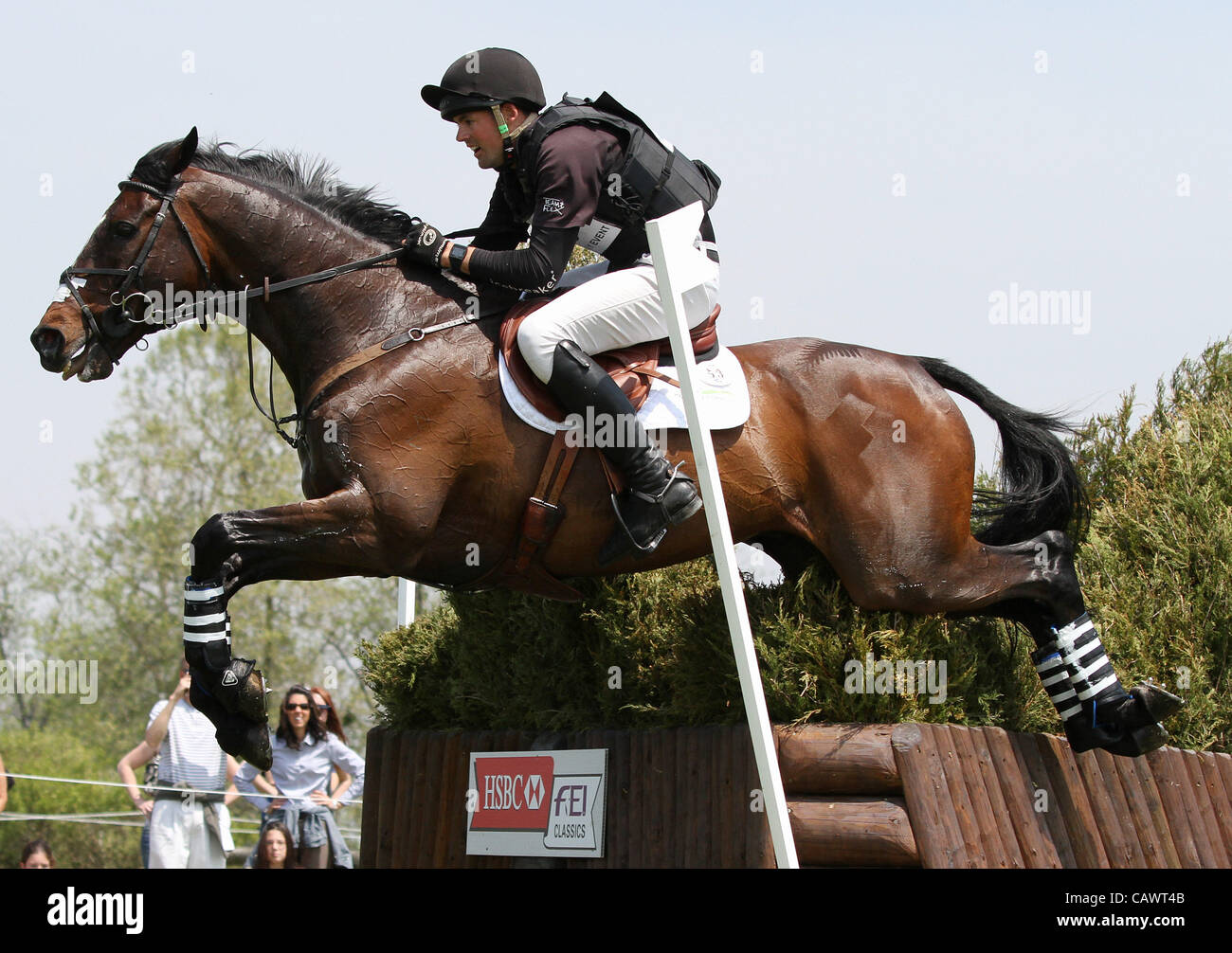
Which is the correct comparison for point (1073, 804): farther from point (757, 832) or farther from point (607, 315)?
point (607, 315)

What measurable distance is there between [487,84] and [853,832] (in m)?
3.23

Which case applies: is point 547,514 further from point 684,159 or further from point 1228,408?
point 1228,408

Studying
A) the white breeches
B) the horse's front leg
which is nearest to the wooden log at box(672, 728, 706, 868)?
the horse's front leg

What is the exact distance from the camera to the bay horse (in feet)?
15.8

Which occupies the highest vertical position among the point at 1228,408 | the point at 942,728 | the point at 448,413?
the point at 1228,408

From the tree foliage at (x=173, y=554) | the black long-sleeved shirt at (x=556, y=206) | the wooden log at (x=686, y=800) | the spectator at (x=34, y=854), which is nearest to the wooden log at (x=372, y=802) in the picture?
the wooden log at (x=686, y=800)

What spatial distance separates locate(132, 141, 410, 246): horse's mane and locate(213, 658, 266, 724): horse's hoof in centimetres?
186

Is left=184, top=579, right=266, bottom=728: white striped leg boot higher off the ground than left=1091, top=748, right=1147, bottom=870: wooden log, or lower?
higher

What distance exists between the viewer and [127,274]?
197 inches

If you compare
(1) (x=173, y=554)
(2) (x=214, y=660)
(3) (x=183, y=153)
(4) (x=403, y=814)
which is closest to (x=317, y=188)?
(3) (x=183, y=153)

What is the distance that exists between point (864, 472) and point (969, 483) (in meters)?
0.53

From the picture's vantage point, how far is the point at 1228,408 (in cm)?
727

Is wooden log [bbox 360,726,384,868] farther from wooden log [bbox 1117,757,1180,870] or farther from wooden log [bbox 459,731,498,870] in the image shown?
wooden log [bbox 1117,757,1180,870]
